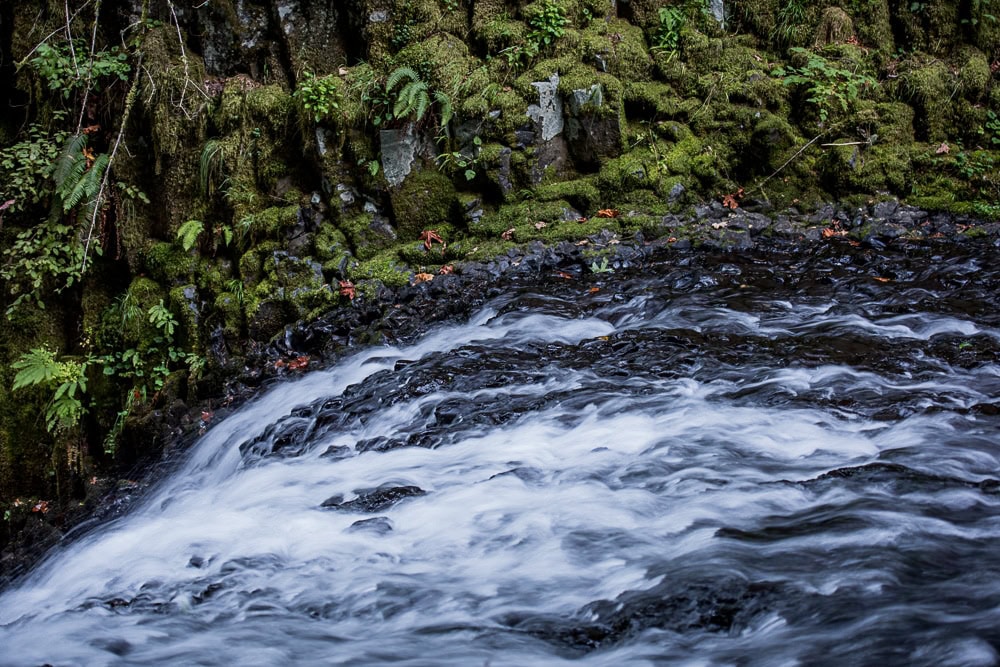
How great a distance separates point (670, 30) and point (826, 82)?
6.85 feet

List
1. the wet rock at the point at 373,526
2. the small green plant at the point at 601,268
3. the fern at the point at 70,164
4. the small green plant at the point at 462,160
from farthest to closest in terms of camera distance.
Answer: the fern at the point at 70,164 → the small green plant at the point at 462,160 → the small green plant at the point at 601,268 → the wet rock at the point at 373,526

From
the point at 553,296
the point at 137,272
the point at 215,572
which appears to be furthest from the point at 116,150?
the point at 215,572

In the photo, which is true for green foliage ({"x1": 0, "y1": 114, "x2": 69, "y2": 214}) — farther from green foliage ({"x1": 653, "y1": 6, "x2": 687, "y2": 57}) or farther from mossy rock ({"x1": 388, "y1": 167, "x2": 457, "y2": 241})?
green foliage ({"x1": 653, "y1": 6, "x2": 687, "y2": 57})

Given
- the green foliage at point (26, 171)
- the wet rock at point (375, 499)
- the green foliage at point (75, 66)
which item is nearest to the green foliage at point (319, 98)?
the green foliage at point (75, 66)

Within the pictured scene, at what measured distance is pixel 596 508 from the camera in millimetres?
3375

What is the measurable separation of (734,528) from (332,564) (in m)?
2.02

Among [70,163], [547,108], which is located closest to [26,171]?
[70,163]

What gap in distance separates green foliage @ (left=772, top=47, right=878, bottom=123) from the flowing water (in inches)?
122

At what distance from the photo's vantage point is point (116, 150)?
26.6 feet

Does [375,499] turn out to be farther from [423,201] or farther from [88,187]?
[88,187]

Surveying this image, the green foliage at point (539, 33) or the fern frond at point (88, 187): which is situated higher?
the green foliage at point (539, 33)

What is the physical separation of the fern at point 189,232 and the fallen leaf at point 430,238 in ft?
8.86

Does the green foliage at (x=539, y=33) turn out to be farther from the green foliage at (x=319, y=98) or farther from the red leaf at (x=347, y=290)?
the red leaf at (x=347, y=290)

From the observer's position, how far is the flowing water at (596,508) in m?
2.53
